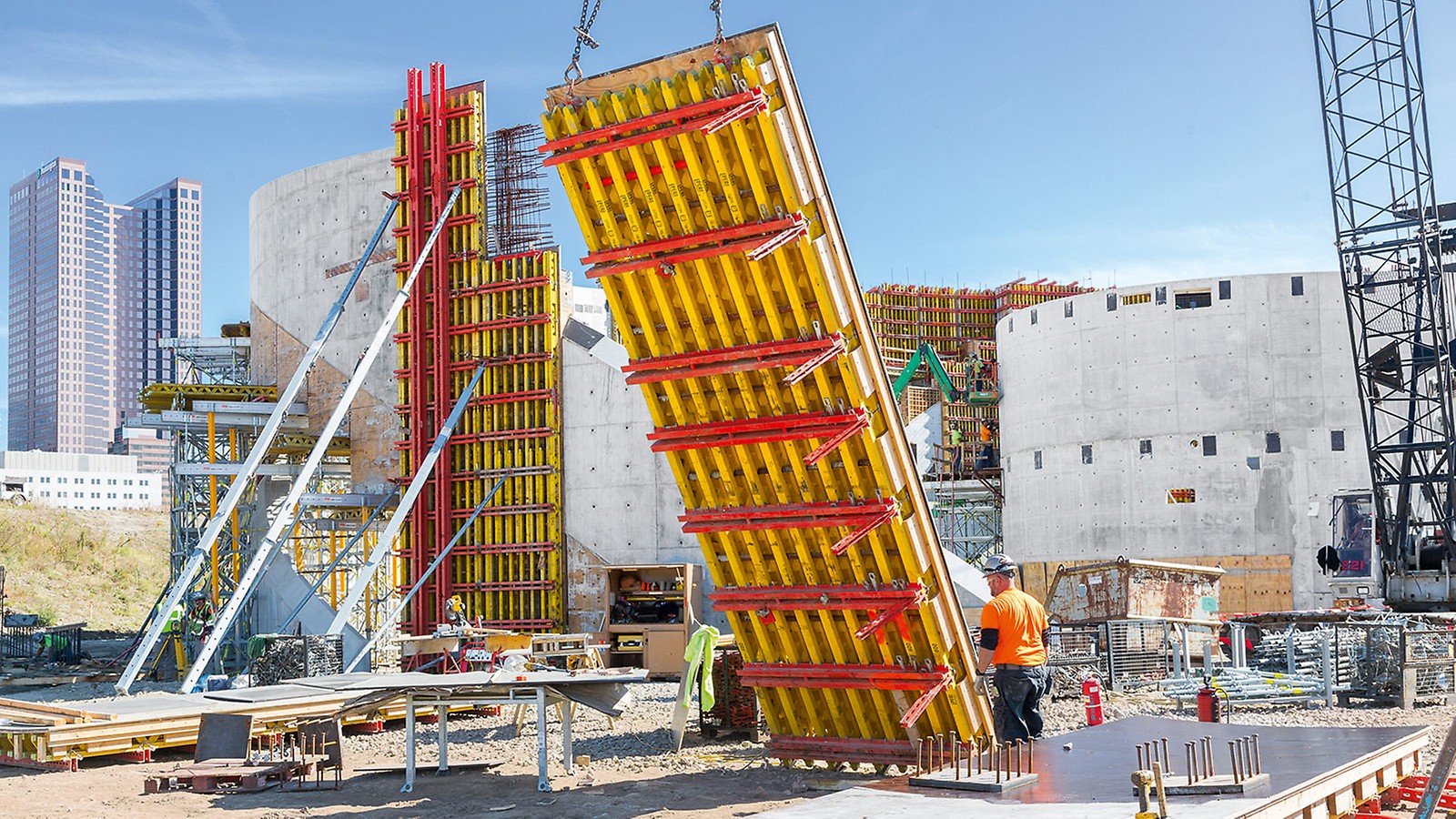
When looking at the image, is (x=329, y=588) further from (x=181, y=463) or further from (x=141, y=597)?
(x=141, y=597)

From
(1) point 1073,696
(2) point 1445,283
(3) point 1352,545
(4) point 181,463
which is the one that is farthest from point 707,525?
(2) point 1445,283

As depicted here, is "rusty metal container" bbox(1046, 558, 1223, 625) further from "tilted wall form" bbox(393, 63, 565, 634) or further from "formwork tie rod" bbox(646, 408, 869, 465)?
"formwork tie rod" bbox(646, 408, 869, 465)

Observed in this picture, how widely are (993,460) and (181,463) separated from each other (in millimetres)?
28276

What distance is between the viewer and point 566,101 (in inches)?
484

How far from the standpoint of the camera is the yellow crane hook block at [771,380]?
11.7m

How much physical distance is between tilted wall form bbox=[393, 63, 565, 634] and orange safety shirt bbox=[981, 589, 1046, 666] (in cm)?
1907

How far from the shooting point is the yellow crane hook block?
11.7m

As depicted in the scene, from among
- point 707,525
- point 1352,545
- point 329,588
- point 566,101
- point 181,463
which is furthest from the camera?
point 329,588

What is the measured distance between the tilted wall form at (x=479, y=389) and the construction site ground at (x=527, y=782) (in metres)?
11.2

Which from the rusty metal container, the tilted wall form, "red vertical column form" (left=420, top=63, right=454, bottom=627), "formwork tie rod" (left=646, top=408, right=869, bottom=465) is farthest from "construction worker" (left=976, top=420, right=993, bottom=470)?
"formwork tie rod" (left=646, top=408, right=869, bottom=465)

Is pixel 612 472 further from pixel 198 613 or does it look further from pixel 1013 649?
pixel 1013 649

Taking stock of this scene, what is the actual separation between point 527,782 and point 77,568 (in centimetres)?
5131

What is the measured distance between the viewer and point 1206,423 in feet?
118

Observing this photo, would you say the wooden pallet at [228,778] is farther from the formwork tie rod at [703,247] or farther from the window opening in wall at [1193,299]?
the window opening in wall at [1193,299]
